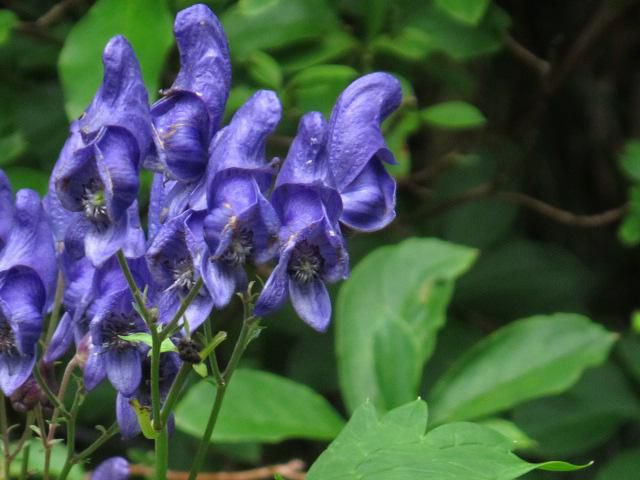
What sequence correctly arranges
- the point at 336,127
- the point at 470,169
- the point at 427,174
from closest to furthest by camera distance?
the point at 336,127, the point at 427,174, the point at 470,169

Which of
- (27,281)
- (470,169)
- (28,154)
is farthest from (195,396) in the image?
(470,169)

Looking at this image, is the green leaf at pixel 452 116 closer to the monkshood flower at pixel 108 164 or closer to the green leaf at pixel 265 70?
the green leaf at pixel 265 70

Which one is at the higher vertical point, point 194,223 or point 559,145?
point 194,223

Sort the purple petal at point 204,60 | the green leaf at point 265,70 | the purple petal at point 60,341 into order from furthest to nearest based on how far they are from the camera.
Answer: the green leaf at point 265,70 → the purple petal at point 60,341 → the purple petal at point 204,60

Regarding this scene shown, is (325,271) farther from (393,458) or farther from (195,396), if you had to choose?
(195,396)

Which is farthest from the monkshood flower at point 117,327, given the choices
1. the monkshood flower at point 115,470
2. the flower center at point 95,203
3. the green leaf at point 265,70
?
the green leaf at point 265,70

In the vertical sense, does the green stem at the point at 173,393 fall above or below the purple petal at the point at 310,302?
below

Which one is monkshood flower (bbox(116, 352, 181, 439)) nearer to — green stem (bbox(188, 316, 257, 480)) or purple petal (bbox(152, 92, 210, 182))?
green stem (bbox(188, 316, 257, 480))
